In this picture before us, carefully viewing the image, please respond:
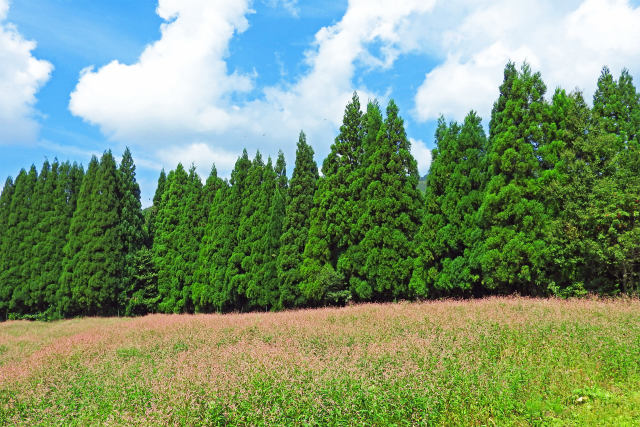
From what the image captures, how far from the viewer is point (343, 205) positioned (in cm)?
1945

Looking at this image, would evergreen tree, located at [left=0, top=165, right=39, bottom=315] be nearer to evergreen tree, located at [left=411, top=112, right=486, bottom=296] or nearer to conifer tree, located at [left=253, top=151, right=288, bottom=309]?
conifer tree, located at [left=253, top=151, right=288, bottom=309]

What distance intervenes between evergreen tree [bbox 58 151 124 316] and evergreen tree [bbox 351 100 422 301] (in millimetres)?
17095

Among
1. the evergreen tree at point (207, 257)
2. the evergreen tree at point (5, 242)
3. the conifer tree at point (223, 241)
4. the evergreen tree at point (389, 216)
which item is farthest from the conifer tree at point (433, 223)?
the evergreen tree at point (5, 242)

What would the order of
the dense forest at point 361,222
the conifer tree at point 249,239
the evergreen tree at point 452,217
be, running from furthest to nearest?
the conifer tree at point 249,239, the evergreen tree at point 452,217, the dense forest at point 361,222

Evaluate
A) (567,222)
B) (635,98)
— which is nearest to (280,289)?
(567,222)

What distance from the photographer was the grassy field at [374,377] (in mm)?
4727

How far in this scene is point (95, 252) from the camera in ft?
84.9

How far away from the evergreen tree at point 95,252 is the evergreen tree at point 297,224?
12512mm

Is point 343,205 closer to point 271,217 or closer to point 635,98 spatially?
point 271,217

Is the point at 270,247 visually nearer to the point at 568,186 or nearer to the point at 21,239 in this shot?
the point at 568,186

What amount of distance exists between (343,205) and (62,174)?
76.1 feet

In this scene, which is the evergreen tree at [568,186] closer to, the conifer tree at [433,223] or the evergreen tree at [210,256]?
the conifer tree at [433,223]

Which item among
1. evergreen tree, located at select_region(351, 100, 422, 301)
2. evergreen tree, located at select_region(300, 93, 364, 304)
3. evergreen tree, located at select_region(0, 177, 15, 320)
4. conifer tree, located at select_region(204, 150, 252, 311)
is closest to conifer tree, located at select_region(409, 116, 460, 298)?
evergreen tree, located at select_region(351, 100, 422, 301)

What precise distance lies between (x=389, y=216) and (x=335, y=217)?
283cm
